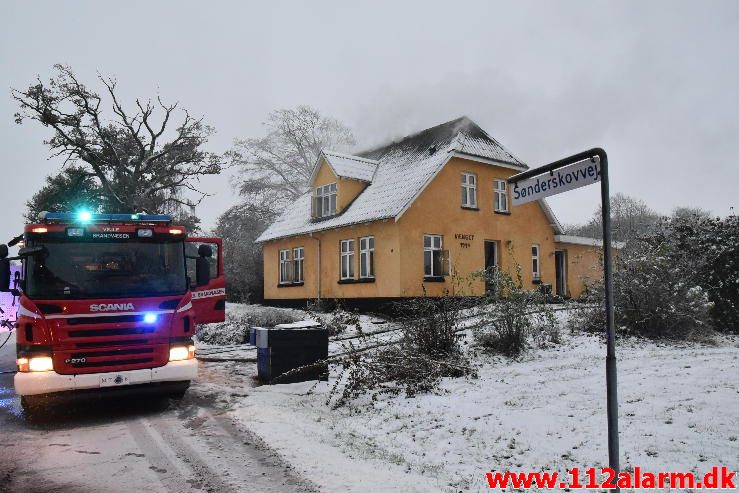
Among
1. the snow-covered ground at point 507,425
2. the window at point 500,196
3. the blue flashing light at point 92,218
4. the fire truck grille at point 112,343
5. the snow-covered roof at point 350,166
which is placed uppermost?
the snow-covered roof at point 350,166

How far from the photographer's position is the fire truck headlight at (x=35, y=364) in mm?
6945

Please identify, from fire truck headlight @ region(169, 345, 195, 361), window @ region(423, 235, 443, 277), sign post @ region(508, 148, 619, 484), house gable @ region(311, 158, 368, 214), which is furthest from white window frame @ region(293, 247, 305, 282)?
sign post @ region(508, 148, 619, 484)

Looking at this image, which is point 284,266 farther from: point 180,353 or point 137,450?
point 137,450

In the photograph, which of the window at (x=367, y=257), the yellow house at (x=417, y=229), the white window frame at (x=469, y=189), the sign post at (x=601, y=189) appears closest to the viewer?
the sign post at (x=601, y=189)

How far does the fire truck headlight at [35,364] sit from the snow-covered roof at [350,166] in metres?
17.1

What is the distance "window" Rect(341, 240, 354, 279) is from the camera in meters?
22.3

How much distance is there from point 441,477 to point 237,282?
28.8m

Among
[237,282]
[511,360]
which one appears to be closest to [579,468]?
[511,360]

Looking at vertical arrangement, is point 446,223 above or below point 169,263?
above

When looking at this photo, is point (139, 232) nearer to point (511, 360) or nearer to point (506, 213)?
point (511, 360)

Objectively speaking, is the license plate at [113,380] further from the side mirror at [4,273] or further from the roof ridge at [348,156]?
the roof ridge at [348,156]

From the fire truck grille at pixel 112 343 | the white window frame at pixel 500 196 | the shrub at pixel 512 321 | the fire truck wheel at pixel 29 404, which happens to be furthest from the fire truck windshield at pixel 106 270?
the white window frame at pixel 500 196

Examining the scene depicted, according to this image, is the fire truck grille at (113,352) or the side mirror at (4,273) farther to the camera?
the side mirror at (4,273)

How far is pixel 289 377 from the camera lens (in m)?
9.48
